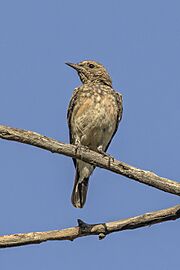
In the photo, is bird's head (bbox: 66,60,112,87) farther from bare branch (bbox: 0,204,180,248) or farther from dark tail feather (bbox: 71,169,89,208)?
bare branch (bbox: 0,204,180,248)

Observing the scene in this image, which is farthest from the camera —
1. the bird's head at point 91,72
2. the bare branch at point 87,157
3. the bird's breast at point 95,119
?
the bird's head at point 91,72

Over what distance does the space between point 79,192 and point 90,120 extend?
112cm

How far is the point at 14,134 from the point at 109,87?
3.87 metres

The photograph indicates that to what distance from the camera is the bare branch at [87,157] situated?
7.11 meters

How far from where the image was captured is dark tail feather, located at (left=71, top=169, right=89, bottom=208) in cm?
996

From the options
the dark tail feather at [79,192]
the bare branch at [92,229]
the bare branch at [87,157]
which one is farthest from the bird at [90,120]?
the bare branch at [92,229]

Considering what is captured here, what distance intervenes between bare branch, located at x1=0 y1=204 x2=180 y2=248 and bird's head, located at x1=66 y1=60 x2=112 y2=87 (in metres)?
3.97

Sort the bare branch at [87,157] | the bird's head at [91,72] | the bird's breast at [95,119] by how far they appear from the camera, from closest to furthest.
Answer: the bare branch at [87,157], the bird's breast at [95,119], the bird's head at [91,72]

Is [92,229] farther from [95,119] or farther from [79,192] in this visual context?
[95,119]

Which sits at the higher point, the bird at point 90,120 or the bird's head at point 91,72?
the bird's head at point 91,72

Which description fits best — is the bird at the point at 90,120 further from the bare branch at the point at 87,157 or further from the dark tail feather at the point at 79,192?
the bare branch at the point at 87,157

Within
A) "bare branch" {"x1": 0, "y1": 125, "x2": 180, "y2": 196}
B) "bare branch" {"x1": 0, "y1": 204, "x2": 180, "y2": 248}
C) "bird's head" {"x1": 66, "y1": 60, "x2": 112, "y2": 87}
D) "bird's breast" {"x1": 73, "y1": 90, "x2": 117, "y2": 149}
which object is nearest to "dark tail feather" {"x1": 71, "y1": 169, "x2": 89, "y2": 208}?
"bird's breast" {"x1": 73, "y1": 90, "x2": 117, "y2": 149}

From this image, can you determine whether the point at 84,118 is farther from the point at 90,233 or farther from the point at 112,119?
the point at 90,233

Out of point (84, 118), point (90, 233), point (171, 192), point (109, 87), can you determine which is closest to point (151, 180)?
point (171, 192)
